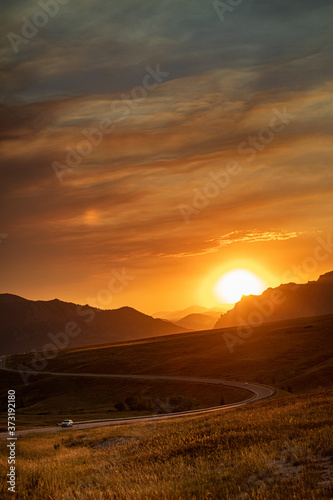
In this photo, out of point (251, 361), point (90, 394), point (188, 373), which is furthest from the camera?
point (188, 373)

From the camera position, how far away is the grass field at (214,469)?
1120 cm

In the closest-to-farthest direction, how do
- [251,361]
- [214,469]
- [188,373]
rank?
1. [214,469]
2. [251,361]
3. [188,373]

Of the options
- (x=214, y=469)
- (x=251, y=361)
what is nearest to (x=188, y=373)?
(x=251, y=361)

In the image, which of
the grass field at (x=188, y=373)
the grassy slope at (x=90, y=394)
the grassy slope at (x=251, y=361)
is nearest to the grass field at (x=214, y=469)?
the grass field at (x=188, y=373)

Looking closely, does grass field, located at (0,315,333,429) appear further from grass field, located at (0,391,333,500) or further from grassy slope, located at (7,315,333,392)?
grass field, located at (0,391,333,500)

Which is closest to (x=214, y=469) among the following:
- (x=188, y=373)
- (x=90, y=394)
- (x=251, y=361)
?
(x=90, y=394)

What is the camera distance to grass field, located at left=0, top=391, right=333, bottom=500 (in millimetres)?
11203

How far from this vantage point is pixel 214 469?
13.8 m

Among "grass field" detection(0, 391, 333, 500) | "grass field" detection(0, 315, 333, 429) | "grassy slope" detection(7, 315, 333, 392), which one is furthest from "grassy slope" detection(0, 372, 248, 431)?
"grass field" detection(0, 391, 333, 500)

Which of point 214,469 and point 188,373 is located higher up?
point 214,469

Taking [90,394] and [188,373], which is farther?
[188,373]

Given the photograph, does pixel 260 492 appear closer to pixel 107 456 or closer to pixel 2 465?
pixel 107 456

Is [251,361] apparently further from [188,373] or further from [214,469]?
[214,469]

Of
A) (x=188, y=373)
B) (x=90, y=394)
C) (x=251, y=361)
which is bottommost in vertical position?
(x=90, y=394)
